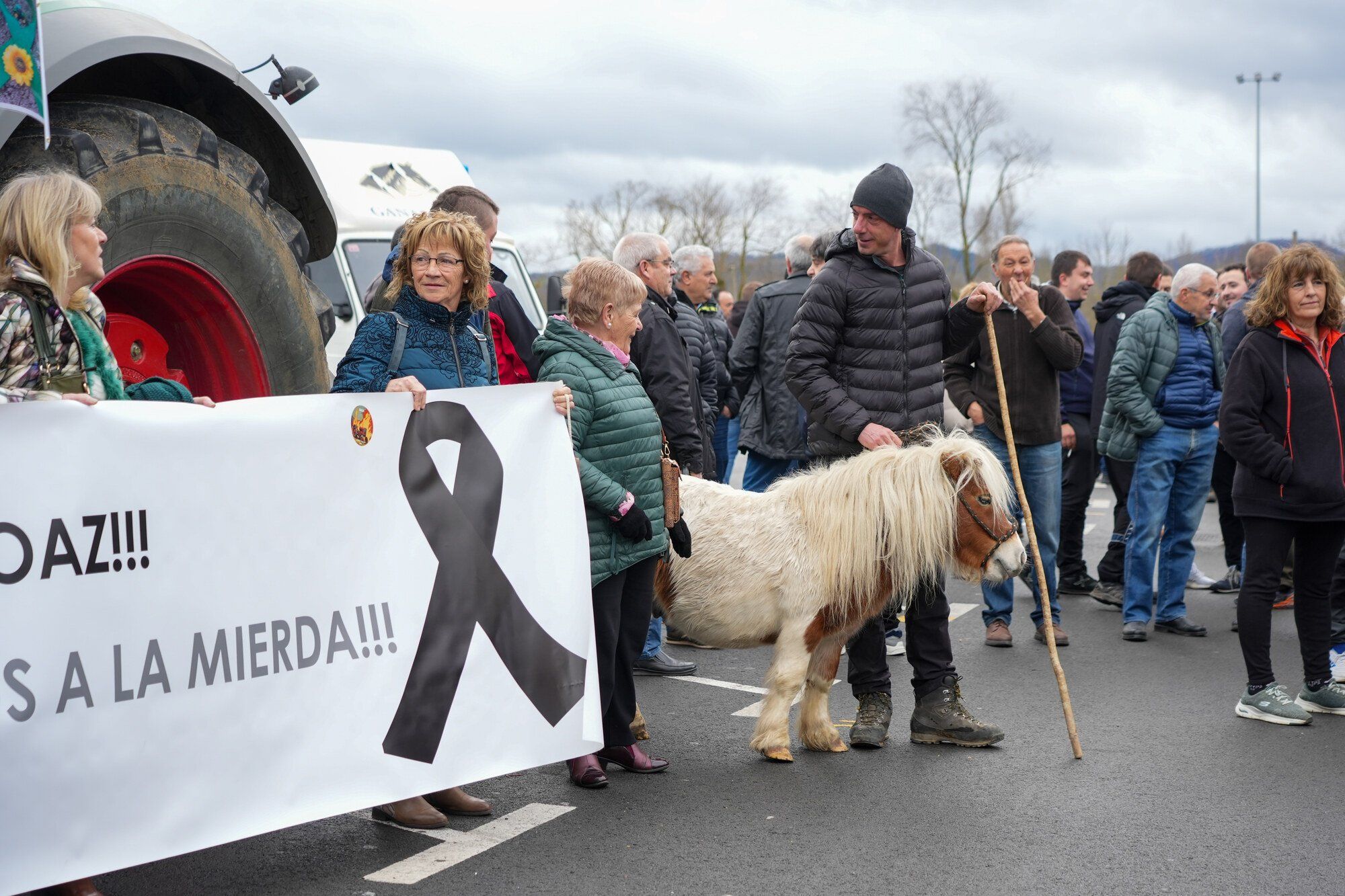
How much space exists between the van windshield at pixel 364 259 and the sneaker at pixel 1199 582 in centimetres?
627

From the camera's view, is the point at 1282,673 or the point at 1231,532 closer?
the point at 1282,673

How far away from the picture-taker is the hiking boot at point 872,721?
512 centimetres

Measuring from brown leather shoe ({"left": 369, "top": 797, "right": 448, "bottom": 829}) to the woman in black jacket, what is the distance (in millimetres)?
3713

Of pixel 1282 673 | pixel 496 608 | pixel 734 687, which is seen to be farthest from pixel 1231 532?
pixel 496 608

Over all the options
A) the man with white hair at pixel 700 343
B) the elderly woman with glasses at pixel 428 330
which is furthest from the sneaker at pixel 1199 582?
the elderly woman with glasses at pixel 428 330

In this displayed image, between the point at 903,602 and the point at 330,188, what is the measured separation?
18.1 feet

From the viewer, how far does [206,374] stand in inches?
174

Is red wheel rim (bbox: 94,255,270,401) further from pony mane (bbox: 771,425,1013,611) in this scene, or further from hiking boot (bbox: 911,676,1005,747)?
hiking boot (bbox: 911,676,1005,747)

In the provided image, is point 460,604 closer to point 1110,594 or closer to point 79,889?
point 79,889

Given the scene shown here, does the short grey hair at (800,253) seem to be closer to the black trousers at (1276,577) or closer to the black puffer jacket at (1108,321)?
the black puffer jacket at (1108,321)

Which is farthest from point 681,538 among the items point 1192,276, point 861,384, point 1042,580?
point 1192,276

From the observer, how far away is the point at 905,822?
424 centimetres

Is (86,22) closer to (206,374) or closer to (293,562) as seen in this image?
(206,374)

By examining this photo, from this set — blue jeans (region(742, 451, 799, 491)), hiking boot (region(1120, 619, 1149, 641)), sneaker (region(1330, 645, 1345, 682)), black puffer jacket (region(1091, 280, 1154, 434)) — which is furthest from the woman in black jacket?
blue jeans (region(742, 451, 799, 491))
